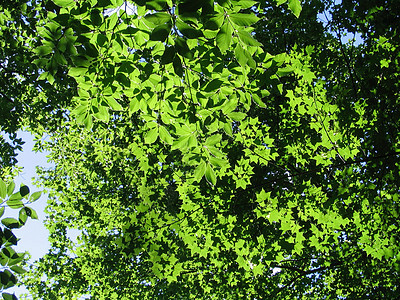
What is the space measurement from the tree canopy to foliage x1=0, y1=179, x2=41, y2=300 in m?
0.87

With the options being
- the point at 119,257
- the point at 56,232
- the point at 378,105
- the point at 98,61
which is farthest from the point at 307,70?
the point at 56,232

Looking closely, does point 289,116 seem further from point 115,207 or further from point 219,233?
point 115,207

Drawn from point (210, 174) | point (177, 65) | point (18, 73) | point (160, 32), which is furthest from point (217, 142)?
point (18, 73)

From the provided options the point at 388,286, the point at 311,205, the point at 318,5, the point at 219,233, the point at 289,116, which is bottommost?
the point at 388,286

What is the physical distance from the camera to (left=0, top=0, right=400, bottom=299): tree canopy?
196 cm

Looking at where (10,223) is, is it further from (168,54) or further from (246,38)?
(246,38)

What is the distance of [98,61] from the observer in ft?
6.96

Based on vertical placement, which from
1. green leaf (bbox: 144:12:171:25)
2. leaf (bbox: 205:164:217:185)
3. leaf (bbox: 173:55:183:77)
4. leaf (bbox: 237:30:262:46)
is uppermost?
leaf (bbox: 237:30:262:46)

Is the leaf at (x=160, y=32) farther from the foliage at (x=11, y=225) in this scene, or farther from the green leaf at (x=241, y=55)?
the foliage at (x=11, y=225)

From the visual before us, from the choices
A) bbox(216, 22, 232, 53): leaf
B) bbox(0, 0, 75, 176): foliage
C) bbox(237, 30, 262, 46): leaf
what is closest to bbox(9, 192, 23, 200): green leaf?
bbox(216, 22, 232, 53): leaf

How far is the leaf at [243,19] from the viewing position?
1.28m

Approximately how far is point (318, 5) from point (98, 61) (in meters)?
4.83

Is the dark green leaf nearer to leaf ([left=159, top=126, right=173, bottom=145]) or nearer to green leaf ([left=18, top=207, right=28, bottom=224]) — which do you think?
green leaf ([left=18, top=207, right=28, bottom=224])

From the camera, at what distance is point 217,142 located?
6.86 ft
